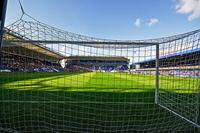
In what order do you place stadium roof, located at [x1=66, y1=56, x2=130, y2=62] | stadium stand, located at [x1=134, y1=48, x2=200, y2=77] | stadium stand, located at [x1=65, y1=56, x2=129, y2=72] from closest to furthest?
stadium stand, located at [x1=134, y1=48, x2=200, y2=77], stadium roof, located at [x1=66, y1=56, x2=130, y2=62], stadium stand, located at [x1=65, y1=56, x2=129, y2=72]

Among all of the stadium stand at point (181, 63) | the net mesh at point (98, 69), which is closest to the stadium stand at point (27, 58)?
the net mesh at point (98, 69)

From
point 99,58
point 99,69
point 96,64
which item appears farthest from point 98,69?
point 99,58

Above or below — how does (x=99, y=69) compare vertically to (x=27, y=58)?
below

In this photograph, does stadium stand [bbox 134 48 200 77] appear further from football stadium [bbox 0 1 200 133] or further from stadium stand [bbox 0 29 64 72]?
stadium stand [bbox 0 29 64 72]

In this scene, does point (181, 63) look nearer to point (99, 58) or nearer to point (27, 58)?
point (99, 58)

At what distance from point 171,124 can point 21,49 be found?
282cm

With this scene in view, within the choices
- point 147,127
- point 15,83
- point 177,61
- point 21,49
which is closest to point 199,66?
point 177,61

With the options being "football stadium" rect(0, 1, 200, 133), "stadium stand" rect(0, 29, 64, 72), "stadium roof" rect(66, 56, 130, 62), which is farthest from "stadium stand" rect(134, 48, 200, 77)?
"stadium stand" rect(0, 29, 64, 72)

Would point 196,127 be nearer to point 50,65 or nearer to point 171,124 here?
point 171,124

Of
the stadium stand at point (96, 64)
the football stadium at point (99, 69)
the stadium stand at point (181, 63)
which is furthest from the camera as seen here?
the stadium stand at point (96, 64)

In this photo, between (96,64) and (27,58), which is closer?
(96,64)

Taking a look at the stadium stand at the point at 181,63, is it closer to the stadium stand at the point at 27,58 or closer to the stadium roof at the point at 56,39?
the stadium roof at the point at 56,39

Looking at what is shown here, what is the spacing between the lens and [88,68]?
14.9ft

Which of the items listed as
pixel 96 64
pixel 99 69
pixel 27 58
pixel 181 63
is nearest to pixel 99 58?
pixel 96 64
